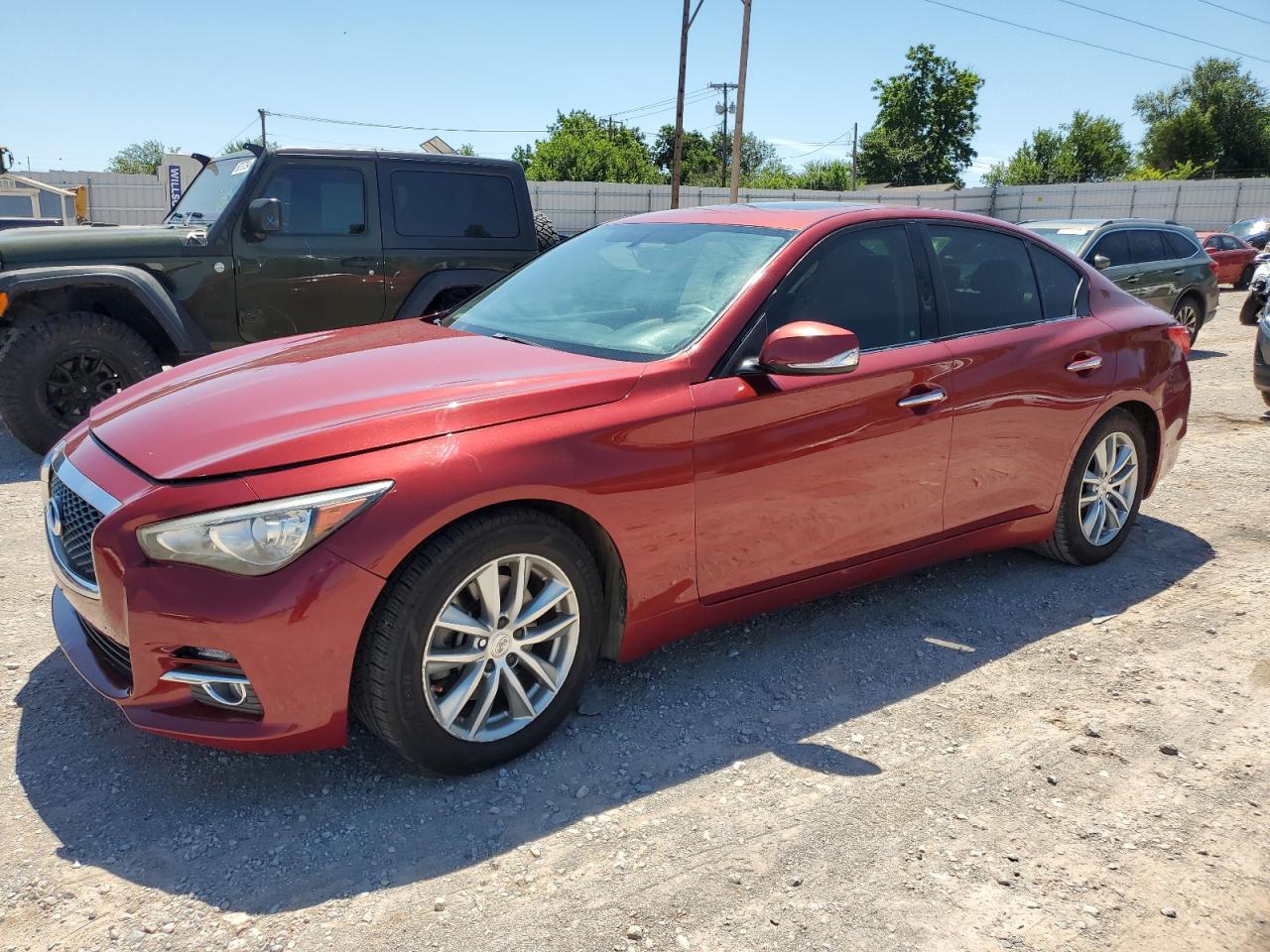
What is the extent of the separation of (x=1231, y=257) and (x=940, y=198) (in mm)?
21477

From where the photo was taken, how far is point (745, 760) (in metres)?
3.10

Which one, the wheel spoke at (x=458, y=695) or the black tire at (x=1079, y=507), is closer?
the wheel spoke at (x=458, y=695)

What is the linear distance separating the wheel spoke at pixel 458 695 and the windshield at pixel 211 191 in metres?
5.51

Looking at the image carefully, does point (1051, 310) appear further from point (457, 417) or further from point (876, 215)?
point (457, 417)

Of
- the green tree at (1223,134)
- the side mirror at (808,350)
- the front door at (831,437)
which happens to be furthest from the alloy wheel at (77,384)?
the green tree at (1223,134)

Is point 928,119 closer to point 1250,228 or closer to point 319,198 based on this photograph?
point 1250,228

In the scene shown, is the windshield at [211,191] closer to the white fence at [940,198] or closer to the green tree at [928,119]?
the white fence at [940,198]

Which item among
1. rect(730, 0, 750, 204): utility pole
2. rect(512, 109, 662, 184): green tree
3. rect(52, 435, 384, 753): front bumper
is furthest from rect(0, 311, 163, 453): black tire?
rect(512, 109, 662, 184): green tree

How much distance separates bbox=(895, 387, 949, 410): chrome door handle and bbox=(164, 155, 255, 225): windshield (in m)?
5.43

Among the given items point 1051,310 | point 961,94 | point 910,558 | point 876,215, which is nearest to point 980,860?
point 910,558

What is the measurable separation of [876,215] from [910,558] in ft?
4.44

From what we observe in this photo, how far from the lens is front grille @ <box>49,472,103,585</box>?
8.94 feet

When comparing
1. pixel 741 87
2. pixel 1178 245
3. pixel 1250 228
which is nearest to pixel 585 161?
pixel 741 87

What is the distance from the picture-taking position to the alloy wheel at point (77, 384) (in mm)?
6492
